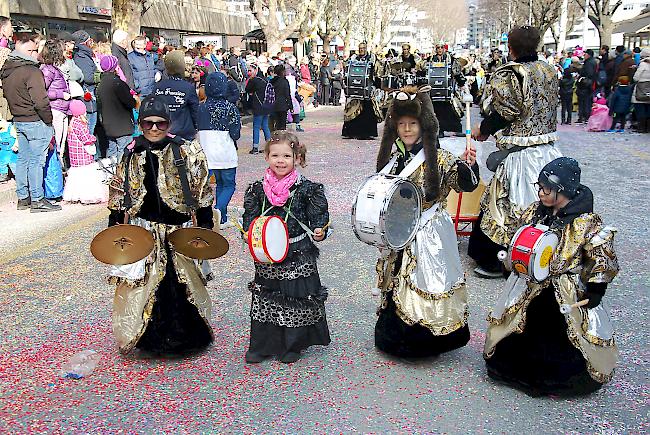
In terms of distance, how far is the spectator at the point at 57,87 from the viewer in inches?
359

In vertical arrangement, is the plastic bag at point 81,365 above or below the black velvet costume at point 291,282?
below

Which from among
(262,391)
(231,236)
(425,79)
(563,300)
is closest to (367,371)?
(262,391)

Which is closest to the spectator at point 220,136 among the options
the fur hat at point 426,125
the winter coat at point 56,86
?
the winter coat at point 56,86

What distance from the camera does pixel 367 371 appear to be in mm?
4367

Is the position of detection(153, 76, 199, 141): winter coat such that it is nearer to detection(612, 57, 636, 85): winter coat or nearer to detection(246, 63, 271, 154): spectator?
detection(246, 63, 271, 154): spectator

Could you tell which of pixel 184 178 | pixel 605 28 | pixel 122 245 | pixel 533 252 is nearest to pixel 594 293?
pixel 533 252

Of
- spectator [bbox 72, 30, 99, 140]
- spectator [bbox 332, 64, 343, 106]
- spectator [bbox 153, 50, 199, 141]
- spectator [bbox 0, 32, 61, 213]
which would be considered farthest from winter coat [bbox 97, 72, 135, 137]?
spectator [bbox 332, 64, 343, 106]

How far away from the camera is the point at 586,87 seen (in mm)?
18688

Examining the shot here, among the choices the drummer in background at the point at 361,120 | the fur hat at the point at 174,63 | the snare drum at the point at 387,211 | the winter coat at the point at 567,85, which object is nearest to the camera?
the snare drum at the point at 387,211

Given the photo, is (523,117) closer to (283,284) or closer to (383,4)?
(283,284)

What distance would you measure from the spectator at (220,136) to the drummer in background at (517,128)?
3077 millimetres

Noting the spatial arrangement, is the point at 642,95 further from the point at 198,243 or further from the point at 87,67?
the point at 198,243

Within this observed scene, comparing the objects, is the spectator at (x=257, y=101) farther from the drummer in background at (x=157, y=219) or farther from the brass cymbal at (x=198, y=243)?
the brass cymbal at (x=198, y=243)

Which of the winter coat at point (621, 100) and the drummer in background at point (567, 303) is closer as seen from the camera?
the drummer in background at point (567, 303)
